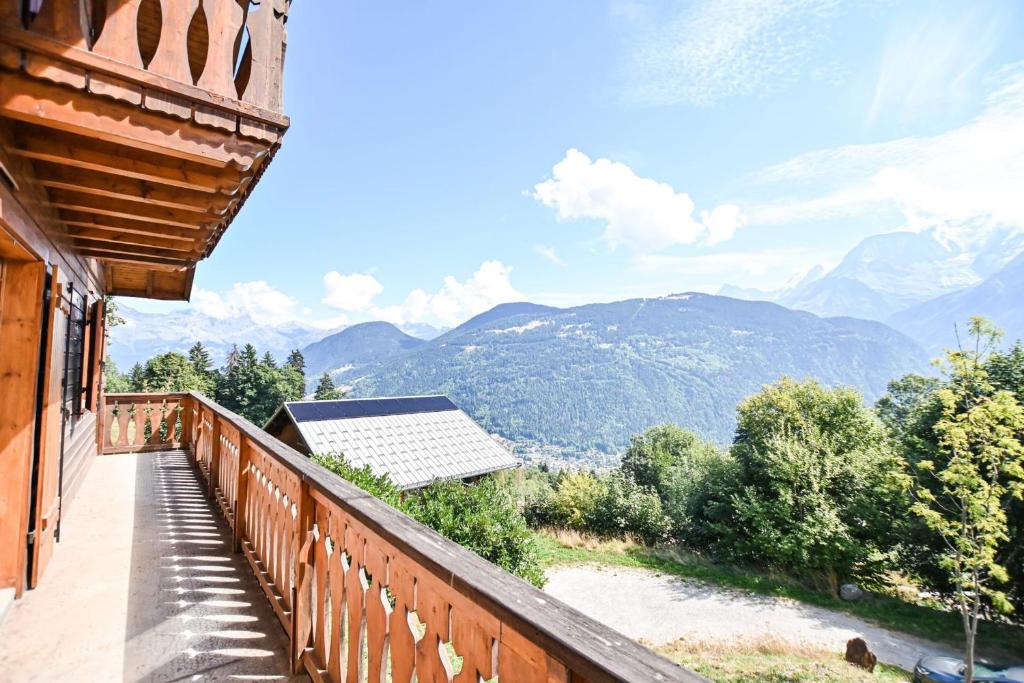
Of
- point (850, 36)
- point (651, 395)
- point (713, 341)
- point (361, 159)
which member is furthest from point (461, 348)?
point (850, 36)

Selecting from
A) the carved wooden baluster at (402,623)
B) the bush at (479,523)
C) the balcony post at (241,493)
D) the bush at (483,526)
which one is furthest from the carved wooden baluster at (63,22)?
the bush at (483,526)

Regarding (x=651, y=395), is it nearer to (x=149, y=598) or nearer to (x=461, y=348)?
(x=461, y=348)

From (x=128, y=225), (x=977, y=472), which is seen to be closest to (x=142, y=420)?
(x=128, y=225)

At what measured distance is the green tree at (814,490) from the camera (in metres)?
12.9

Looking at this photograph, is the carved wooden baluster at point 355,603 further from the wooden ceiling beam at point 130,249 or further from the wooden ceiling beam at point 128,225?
the wooden ceiling beam at point 130,249

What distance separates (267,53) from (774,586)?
48.7ft

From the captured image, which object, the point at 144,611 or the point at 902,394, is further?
the point at 902,394

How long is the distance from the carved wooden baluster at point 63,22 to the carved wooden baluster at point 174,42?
204 mm

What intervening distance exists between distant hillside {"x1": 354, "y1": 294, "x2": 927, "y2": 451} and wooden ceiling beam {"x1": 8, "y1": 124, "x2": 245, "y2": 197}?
399ft

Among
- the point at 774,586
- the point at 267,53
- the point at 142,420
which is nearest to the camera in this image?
the point at 267,53

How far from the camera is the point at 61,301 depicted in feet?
11.1

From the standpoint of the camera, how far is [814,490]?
44.6ft

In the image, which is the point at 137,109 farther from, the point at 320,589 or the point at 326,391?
the point at 326,391

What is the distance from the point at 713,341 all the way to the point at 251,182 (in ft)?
690
